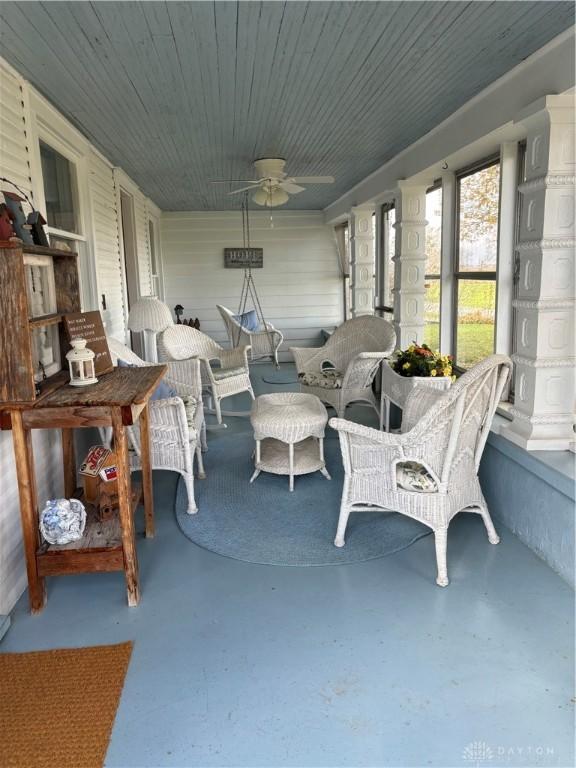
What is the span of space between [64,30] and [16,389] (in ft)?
4.83

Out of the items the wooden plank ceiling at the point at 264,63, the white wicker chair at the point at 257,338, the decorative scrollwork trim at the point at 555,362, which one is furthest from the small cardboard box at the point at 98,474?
the white wicker chair at the point at 257,338

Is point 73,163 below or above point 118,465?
above

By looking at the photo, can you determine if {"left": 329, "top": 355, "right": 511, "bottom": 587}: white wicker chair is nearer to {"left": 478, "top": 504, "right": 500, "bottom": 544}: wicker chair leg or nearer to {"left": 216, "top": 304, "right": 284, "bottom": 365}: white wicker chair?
{"left": 478, "top": 504, "right": 500, "bottom": 544}: wicker chair leg

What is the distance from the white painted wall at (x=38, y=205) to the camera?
241cm

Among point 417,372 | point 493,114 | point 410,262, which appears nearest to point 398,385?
point 417,372

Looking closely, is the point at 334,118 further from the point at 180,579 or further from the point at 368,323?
the point at 180,579

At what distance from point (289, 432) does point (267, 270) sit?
6273 mm

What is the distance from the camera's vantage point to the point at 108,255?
15.8 feet

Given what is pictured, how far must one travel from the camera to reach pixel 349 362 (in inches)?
198

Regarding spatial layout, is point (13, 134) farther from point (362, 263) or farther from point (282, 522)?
point (362, 263)

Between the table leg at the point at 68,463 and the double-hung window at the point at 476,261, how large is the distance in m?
2.73

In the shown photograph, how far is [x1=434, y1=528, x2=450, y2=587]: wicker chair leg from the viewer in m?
2.45

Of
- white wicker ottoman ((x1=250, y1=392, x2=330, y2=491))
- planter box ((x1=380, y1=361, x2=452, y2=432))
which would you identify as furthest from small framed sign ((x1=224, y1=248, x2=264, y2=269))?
white wicker ottoman ((x1=250, y1=392, x2=330, y2=491))

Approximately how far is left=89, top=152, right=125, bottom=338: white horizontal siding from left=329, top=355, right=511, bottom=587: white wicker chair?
272 cm
